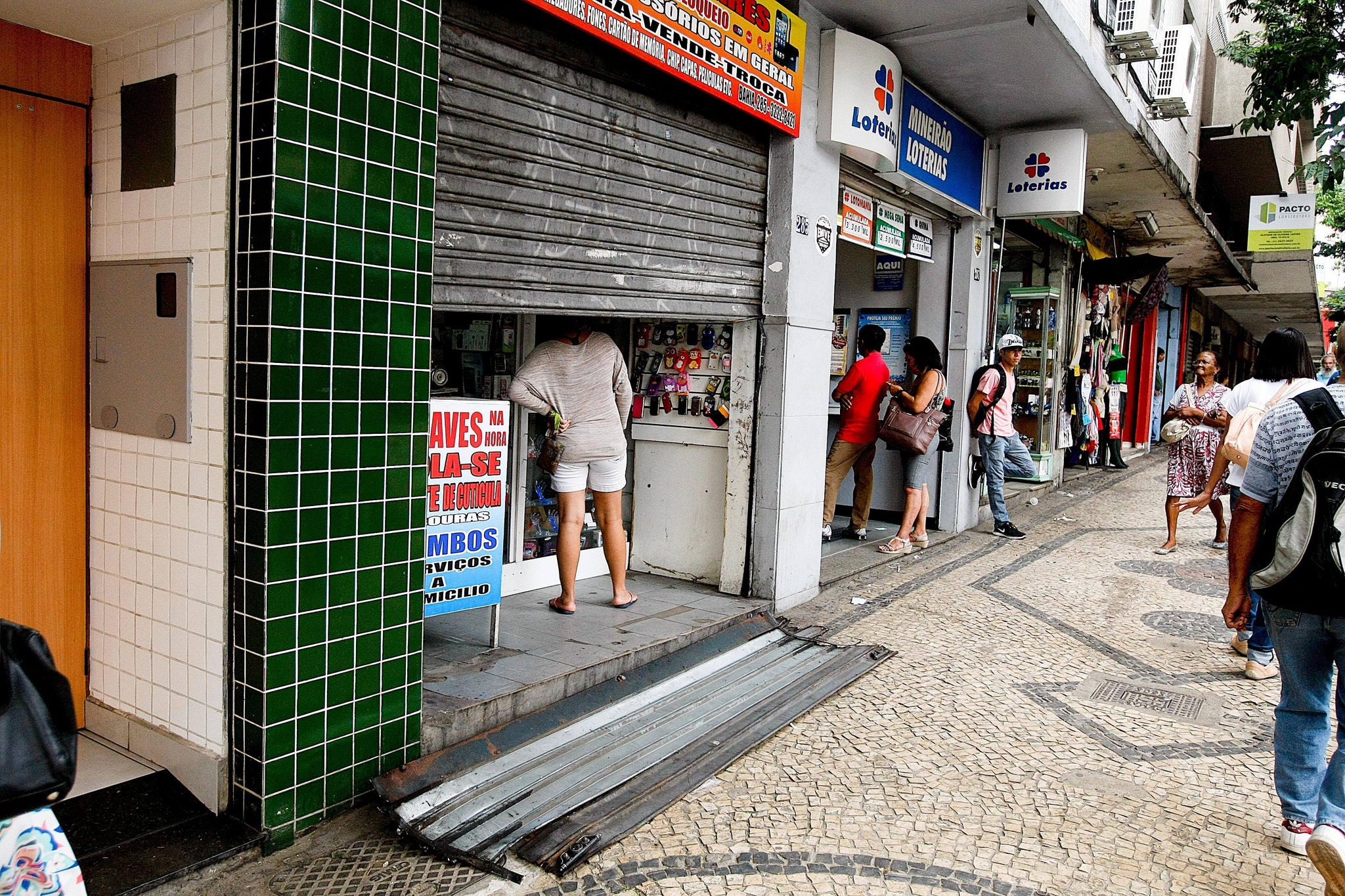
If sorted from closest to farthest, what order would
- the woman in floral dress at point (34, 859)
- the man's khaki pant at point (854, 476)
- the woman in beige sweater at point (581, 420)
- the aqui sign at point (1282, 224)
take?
the woman in floral dress at point (34, 859) < the woman in beige sweater at point (581, 420) < the man's khaki pant at point (854, 476) < the aqui sign at point (1282, 224)

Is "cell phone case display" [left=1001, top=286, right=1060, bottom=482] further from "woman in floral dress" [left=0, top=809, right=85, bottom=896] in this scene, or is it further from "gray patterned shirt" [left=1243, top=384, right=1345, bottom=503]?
"woman in floral dress" [left=0, top=809, right=85, bottom=896]

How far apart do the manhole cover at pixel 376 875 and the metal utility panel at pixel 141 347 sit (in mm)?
1413

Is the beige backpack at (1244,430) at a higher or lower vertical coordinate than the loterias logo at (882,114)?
lower

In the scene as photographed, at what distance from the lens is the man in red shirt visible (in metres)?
7.83

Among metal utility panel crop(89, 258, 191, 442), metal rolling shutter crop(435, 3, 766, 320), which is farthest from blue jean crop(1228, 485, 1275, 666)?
metal utility panel crop(89, 258, 191, 442)

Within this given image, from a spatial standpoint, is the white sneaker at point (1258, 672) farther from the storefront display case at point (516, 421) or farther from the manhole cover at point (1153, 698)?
the storefront display case at point (516, 421)

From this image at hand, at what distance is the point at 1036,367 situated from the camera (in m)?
12.0

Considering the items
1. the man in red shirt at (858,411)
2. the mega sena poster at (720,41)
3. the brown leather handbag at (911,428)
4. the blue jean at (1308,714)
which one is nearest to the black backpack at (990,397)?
the brown leather handbag at (911,428)

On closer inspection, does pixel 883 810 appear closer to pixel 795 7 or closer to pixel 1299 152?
pixel 795 7

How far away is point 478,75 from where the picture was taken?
378cm

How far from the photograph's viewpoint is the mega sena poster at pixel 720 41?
423 cm

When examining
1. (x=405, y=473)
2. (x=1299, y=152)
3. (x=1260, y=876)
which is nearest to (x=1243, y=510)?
(x=1260, y=876)

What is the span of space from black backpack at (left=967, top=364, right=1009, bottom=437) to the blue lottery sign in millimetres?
1468

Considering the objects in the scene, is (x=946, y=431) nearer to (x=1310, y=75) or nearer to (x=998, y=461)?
(x=998, y=461)
